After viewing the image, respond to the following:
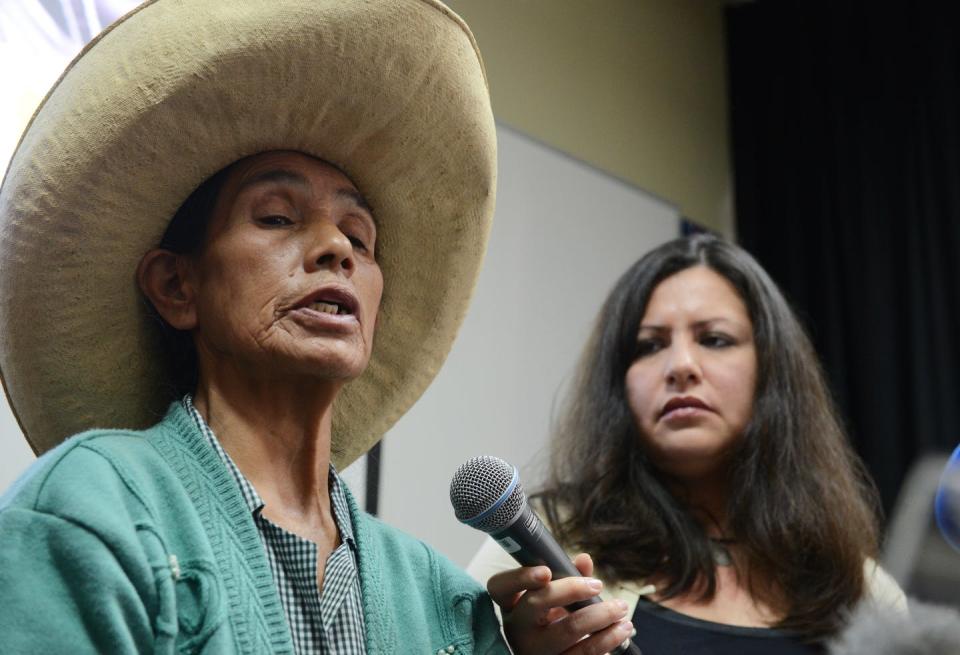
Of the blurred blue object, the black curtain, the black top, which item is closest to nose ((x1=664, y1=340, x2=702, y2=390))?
the black top

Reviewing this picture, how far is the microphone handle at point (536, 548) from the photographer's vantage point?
115 cm

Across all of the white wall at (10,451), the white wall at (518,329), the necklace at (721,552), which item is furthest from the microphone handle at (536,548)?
the white wall at (518,329)

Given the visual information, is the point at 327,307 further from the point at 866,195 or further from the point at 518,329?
the point at 866,195

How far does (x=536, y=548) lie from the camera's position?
46.3 inches

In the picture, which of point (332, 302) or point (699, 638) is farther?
point (699, 638)

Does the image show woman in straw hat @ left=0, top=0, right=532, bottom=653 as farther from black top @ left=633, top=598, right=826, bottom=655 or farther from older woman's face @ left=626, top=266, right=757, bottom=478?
older woman's face @ left=626, top=266, right=757, bottom=478

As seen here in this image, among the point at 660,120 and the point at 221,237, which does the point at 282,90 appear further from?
the point at 660,120

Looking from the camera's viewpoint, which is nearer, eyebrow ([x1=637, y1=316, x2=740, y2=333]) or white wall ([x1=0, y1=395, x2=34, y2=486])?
white wall ([x1=0, y1=395, x2=34, y2=486])

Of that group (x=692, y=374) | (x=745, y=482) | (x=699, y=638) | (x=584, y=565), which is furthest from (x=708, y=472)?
(x=584, y=565)

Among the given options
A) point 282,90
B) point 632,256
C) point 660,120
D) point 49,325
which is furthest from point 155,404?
point 660,120

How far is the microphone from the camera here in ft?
3.72

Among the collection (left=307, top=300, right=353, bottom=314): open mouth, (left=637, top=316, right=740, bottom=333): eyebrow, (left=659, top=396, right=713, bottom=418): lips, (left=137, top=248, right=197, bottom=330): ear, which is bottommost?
(left=659, top=396, right=713, bottom=418): lips

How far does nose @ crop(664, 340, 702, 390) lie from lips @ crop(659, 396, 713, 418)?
2 cm

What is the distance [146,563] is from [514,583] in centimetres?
43
